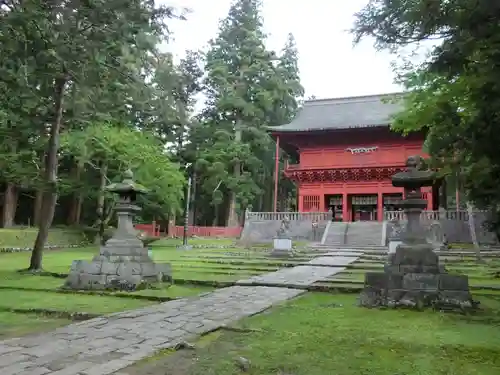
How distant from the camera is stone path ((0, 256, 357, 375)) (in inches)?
156

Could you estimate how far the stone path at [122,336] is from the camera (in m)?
3.95

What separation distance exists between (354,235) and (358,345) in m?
17.5

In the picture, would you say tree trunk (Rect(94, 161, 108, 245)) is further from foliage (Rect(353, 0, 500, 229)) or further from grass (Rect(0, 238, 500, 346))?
foliage (Rect(353, 0, 500, 229))

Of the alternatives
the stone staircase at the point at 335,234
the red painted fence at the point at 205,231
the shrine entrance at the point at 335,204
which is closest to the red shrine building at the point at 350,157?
the shrine entrance at the point at 335,204

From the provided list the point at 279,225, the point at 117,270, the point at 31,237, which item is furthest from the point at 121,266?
the point at 31,237

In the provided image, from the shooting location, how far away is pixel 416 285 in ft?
23.9

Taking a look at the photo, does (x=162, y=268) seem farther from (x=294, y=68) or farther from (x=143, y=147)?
(x=294, y=68)

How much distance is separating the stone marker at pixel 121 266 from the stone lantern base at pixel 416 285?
463cm

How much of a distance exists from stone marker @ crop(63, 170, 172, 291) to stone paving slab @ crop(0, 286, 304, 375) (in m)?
2.12

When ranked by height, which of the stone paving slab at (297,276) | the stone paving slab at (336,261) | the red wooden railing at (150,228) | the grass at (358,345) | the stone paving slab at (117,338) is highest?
the red wooden railing at (150,228)

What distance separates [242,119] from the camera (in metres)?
36.1

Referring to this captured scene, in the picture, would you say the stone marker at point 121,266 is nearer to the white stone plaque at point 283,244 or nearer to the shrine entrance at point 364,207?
the white stone plaque at point 283,244

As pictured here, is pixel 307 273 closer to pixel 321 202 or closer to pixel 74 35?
pixel 74 35

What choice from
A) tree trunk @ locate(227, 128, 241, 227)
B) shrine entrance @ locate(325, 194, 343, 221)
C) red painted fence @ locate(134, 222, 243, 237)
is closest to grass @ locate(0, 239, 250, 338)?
shrine entrance @ locate(325, 194, 343, 221)
